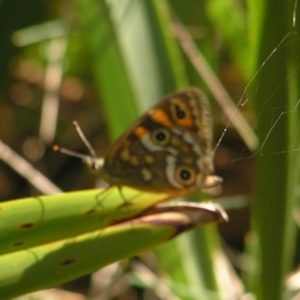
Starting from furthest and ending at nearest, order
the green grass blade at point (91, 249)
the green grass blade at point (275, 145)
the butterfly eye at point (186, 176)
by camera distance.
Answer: the butterfly eye at point (186, 176), the green grass blade at point (275, 145), the green grass blade at point (91, 249)

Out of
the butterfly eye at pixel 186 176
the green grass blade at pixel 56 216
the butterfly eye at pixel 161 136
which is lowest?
the butterfly eye at pixel 186 176

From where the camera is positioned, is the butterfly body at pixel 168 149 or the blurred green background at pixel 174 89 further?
the butterfly body at pixel 168 149

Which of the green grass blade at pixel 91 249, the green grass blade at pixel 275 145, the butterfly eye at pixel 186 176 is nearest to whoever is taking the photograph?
the green grass blade at pixel 91 249

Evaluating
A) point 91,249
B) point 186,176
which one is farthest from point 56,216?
point 186,176

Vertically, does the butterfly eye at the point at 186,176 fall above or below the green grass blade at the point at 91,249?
below

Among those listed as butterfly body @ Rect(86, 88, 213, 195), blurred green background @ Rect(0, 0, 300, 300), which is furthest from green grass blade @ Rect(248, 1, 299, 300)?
butterfly body @ Rect(86, 88, 213, 195)

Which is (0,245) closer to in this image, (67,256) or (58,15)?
(67,256)

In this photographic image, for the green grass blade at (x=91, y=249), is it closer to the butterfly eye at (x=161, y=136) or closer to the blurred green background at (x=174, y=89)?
the blurred green background at (x=174, y=89)

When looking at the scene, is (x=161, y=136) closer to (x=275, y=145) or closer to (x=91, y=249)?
(x=275, y=145)

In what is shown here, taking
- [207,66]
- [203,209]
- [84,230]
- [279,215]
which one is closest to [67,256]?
[84,230]

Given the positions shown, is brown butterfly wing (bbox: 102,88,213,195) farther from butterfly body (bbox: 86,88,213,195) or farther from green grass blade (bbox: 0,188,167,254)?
green grass blade (bbox: 0,188,167,254)

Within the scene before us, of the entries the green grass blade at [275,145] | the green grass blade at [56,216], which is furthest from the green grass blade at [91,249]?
the green grass blade at [275,145]
